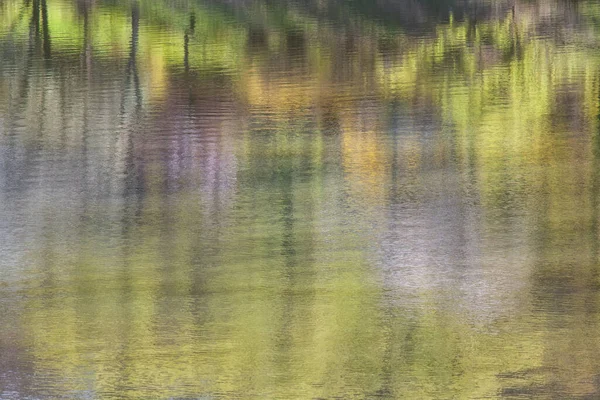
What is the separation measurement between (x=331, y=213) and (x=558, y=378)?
3864 millimetres

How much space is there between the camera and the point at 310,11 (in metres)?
31.0

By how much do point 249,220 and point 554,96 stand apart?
723 cm

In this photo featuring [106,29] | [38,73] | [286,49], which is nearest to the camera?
[38,73]

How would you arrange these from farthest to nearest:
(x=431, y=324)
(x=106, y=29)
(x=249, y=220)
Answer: (x=106, y=29) < (x=249, y=220) < (x=431, y=324)

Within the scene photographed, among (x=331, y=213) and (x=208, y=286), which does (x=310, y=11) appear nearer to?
(x=331, y=213)

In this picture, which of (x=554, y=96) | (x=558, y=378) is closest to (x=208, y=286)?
(x=558, y=378)

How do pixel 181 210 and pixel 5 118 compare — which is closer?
pixel 181 210

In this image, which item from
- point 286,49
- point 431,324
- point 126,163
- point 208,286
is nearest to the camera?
point 431,324

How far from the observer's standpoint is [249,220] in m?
9.72

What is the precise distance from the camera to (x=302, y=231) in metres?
9.38

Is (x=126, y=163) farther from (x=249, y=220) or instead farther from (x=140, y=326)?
(x=140, y=326)

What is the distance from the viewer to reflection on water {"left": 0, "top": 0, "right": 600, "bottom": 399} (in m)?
6.60

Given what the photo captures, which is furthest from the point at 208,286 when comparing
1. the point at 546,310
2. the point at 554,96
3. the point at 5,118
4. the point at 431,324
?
the point at 554,96

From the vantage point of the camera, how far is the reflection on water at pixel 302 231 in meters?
6.60
